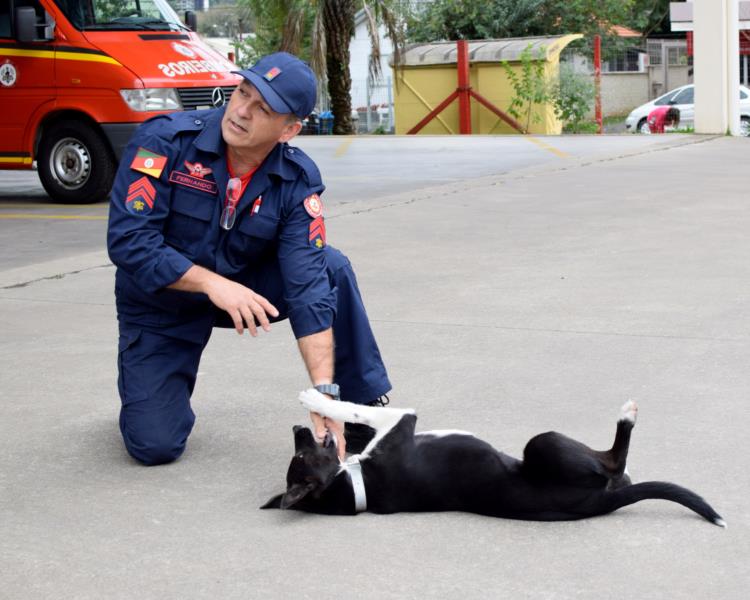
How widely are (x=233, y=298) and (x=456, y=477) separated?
35.3 inches

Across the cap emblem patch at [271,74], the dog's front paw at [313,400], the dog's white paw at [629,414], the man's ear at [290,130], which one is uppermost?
the cap emblem patch at [271,74]

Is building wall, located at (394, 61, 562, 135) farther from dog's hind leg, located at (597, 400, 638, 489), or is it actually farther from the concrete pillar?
dog's hind leg, located at (597, 400, 638, 489)

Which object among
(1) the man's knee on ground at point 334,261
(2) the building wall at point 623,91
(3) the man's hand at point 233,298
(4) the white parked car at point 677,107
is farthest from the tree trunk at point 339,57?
(3) the man's hand at point 233,298

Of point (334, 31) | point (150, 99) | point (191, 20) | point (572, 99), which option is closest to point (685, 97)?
point (572, 99)

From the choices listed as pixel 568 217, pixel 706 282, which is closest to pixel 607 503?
pixel 706 282

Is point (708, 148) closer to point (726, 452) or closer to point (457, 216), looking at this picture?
point (457, 216)

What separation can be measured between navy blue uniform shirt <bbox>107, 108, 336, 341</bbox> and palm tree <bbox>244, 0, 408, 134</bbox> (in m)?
21.6

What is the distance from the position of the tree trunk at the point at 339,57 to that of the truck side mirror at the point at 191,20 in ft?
43.2

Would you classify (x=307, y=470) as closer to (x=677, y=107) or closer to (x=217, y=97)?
(x=217, y=97)

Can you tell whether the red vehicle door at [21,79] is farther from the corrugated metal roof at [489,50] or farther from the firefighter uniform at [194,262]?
the corrugated metal roof at [489,50]

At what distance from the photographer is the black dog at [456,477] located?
11.5ft

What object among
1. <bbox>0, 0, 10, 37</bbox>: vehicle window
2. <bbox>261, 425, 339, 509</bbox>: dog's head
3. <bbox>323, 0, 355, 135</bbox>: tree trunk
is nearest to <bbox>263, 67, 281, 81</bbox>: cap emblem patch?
<bbox>261, 425, 339, 509</bbox>: dog's head

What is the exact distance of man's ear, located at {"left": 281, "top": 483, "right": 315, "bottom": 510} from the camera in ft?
11.6

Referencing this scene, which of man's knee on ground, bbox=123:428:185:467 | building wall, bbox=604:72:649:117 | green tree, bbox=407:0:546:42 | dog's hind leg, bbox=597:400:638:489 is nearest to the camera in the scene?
dog's hind leg, bbox=597:400:638:489
